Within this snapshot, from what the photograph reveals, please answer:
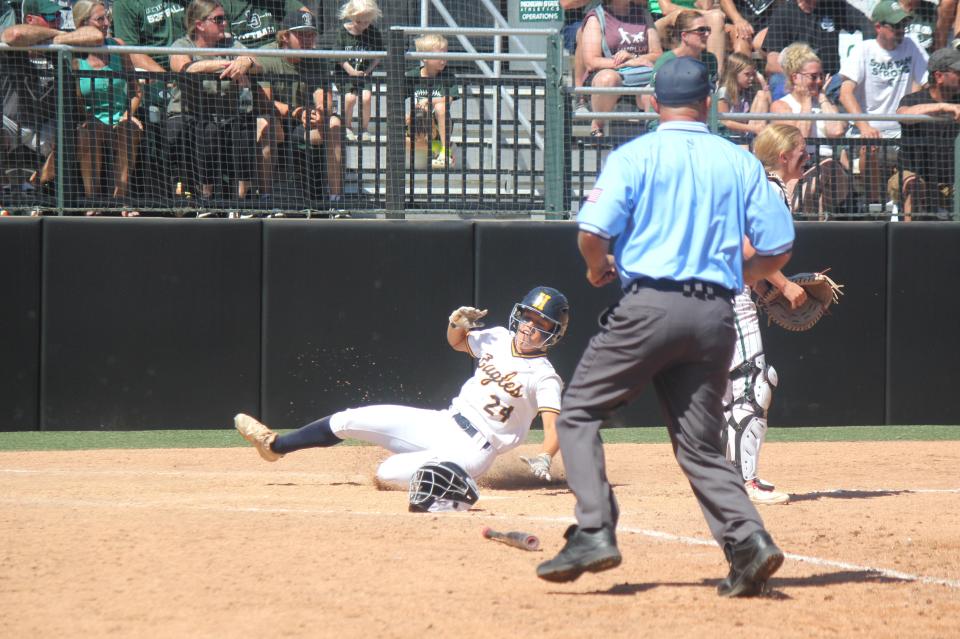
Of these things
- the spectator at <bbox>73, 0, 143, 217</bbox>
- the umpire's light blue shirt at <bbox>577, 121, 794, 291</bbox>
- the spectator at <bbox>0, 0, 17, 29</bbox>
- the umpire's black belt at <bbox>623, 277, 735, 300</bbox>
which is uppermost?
the spectator at <bbox>0, 0, 17, 29</bbox>

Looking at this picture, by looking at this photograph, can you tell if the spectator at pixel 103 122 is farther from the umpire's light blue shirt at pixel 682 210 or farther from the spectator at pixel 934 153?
the spectator at pixel 934 153

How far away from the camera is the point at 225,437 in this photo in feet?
32.6

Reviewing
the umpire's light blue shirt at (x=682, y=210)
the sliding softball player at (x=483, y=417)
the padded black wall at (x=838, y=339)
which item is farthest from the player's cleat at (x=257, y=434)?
the padded black wall at (x=838, y=339)

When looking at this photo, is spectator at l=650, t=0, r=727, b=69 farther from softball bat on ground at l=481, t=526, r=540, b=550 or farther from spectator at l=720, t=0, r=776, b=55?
softball bat on ground at l=481, t=526, r=540, b=550

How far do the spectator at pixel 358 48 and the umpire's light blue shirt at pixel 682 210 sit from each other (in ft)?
20.0

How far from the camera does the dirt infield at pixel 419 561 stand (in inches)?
162

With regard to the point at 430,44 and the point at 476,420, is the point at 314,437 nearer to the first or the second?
the point at 476,420

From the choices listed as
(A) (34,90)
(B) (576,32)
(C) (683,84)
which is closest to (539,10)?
(B) (576,32)

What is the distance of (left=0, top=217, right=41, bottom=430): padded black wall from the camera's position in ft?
31.4

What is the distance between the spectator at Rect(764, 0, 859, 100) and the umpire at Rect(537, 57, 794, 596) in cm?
776

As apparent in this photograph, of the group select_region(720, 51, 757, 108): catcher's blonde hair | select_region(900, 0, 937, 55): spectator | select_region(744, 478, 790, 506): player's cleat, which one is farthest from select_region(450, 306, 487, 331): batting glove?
select_region(900, 0, 937, 55): spectator

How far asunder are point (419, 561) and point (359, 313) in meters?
5.19

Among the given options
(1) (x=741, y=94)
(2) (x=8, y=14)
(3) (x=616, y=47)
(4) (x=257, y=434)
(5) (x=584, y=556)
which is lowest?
(4) (x=257, y=434)

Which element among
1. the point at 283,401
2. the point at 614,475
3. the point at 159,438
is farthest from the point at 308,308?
the point at 614,475
